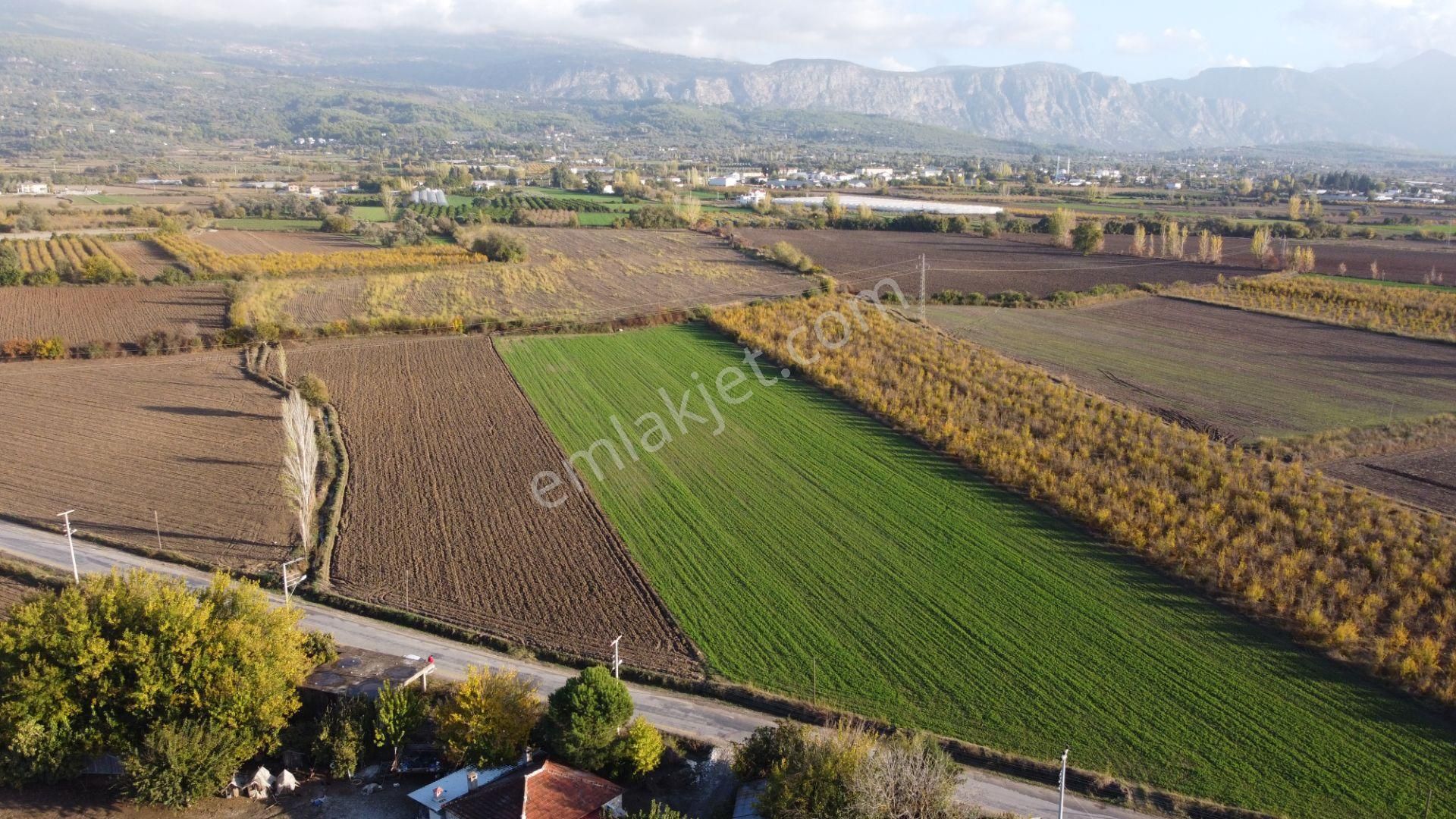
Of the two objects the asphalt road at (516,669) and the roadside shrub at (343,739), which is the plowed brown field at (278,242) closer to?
the asphalt road at (516,669)

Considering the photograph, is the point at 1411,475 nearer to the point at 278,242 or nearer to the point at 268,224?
the point at 278,242

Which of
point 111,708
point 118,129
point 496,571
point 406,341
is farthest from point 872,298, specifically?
point 118,129

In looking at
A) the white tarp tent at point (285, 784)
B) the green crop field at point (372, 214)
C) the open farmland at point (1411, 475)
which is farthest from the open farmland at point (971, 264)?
the white tarp tent at point (285, 784)

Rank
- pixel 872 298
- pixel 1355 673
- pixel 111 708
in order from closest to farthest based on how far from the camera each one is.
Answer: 1. pixel 111 708
2. pixel 1355 673
3. pixel 872 298

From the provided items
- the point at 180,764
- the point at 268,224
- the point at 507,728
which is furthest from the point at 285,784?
the point at 268,224

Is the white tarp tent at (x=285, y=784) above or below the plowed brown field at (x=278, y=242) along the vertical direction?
below

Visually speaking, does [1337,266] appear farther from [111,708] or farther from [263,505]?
[111,708]

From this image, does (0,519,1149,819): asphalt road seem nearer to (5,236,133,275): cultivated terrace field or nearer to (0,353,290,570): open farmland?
(0,353,290,570): open farmland
